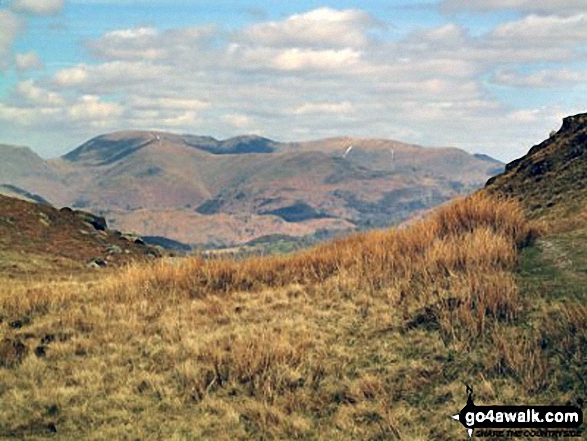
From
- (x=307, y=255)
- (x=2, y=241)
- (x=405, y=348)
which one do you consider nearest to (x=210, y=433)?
(x=405, y=348)

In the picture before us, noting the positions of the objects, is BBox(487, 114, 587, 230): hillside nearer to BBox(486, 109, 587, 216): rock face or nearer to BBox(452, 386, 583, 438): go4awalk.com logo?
BBox(486, 109, 587, 216): rock face

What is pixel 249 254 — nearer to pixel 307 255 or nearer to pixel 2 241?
pixel 307 255

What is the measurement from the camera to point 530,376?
37.1ft

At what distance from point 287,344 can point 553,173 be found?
16538 millimetres

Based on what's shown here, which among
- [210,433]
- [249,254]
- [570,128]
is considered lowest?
[210,433]

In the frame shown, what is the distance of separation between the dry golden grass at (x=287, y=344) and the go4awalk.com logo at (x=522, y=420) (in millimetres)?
375

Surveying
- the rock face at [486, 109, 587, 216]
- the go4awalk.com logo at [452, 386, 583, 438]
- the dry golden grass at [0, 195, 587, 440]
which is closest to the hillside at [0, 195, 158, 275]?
the dry golden grass at [0, 195, 587, 440]

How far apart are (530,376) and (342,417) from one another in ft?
11.6

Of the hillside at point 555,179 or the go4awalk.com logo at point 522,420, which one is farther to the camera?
the hillside at point 555,179

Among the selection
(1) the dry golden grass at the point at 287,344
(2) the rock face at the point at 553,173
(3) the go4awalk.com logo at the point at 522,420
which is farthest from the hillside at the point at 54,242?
(3) the go4awalk.com logo at the point at 522,420

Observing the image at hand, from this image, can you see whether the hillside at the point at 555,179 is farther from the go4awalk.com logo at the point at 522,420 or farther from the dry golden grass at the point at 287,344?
the go4awalk.com logo at the point at 522,420

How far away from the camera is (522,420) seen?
1041 centimetres

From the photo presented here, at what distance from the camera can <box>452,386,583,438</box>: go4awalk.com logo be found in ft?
32.9

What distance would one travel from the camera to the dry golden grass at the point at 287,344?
37.1 feet
